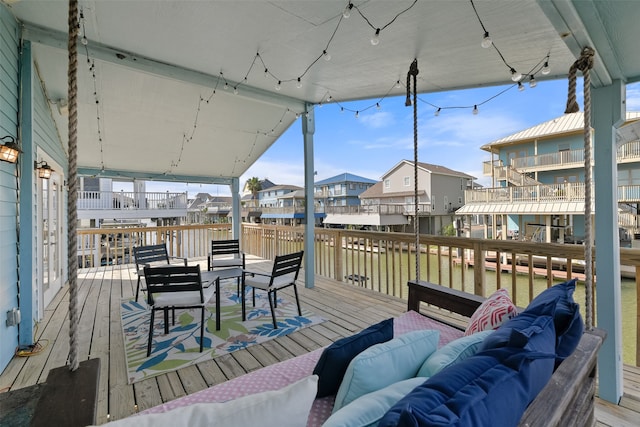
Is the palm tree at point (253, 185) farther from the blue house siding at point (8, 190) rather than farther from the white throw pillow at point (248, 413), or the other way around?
the white throw pillow at point (248, 413)

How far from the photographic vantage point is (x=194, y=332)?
9.71ft

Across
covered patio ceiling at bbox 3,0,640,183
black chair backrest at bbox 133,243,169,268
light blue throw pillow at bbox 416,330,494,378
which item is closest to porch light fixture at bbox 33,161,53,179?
covered patio ceiling at bbox 3,0,640,183

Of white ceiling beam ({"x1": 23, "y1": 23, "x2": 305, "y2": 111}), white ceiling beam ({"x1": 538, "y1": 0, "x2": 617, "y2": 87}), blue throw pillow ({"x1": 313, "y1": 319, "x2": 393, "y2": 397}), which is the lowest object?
blue throw pillow ({"x1": 313, "y1": 319, "x2": 393, "y2": 397})

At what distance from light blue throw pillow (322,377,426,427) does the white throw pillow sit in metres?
0.09

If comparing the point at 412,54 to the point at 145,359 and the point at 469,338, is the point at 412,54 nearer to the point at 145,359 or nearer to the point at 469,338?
the point at 469,338

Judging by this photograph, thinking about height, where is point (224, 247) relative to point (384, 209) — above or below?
below

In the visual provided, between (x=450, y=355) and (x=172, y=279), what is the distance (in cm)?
229

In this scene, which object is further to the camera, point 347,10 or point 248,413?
point 347,10

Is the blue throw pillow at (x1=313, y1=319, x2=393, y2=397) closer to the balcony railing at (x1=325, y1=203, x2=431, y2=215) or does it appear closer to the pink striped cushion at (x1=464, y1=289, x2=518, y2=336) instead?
the pink striped cushion at (x1=464, y1=289, x2=518, y2=336)

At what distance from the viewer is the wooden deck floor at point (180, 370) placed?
192 cm

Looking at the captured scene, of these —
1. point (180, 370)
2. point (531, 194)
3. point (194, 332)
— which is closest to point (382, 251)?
point (194, 332)

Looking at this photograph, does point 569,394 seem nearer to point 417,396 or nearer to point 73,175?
point 417,396

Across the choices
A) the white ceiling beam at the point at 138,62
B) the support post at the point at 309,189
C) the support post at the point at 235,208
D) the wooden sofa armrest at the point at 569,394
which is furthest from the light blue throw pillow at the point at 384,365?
the support post at the point at 235,208

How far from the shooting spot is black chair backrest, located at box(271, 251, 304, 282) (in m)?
3.01
